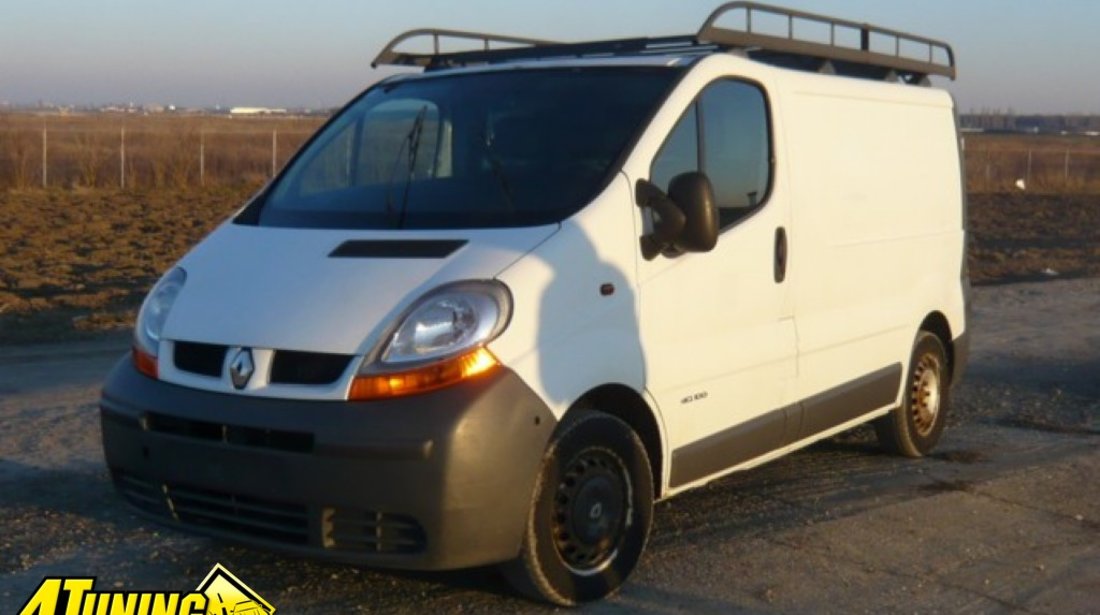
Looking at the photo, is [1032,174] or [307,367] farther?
[1032,174]

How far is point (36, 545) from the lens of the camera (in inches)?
237

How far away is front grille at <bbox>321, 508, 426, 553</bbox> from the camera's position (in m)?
4.79

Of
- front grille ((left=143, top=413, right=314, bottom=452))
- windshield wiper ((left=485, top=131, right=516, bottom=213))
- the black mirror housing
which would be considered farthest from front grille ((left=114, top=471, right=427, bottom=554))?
the black mirror housing

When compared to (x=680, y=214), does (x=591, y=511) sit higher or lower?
lower

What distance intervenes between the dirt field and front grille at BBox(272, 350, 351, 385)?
8702mm

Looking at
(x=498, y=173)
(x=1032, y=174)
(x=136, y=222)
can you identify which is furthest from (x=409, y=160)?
(x=1032, y=174)

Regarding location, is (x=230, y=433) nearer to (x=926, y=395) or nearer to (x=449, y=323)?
(x=449, y=323)

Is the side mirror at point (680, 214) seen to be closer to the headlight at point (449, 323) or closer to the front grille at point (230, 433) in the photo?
the headlight at point (449, 323)

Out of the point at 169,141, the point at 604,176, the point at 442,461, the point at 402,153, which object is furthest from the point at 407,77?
the point at 169,141

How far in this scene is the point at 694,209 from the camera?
217 inches

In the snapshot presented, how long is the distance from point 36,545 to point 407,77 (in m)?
2.63

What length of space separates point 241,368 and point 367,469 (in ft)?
1.96

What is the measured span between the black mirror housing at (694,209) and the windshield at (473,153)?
28cm

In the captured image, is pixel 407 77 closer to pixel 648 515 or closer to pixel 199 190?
pixel 648 515
